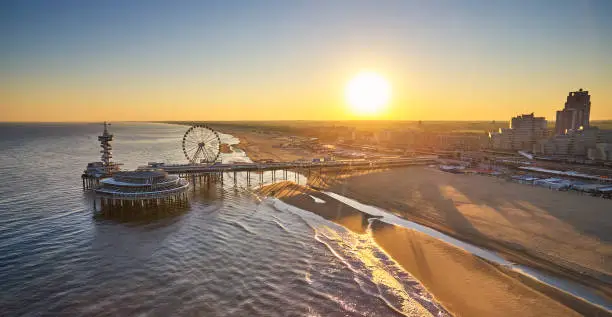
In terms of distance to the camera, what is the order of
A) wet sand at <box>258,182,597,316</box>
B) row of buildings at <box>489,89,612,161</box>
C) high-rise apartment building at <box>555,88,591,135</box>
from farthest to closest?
high-rise apartment building at <box>555,88,591,135</box>
row of buildings at <box>489,89,612,161</box>
wet sand at <box>258,182,597,316</box>

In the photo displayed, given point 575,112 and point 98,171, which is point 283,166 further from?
point 575,112

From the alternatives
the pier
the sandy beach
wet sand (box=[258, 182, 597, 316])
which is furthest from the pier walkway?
wet sand (box=[258, 182, 597, 316])

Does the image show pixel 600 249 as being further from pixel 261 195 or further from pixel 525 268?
pixel 261 195

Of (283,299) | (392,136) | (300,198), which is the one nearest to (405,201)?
(300,198)

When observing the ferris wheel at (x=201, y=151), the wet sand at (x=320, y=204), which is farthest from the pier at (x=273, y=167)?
the wet sand at (x=320, y=204)

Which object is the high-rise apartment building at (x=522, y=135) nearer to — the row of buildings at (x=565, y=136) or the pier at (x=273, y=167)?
the row of buildings at (x=565, y=136)

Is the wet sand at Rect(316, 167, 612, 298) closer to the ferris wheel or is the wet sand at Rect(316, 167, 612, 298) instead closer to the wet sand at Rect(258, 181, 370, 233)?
the wet sand at Rect(258, 181, 370, 233)
